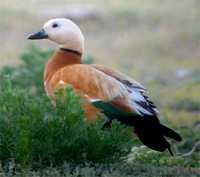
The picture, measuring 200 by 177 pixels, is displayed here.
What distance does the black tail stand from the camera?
3.60 m

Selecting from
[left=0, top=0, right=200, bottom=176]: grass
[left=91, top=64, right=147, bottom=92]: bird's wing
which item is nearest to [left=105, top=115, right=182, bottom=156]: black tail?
[left=0, top=0, right=200, bottom=176]: grass

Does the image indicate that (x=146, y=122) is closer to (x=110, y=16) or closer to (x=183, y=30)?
(x=183, y=30)

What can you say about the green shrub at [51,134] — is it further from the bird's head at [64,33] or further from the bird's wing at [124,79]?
the bird's head at [64,33]

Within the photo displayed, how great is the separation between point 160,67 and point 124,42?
7.01ft

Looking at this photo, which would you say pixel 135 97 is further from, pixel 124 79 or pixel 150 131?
pixel 150 131

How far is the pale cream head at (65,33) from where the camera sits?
15.0 feet

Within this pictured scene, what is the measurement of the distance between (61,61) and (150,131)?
4.63ft

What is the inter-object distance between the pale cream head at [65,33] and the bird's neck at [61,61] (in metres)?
0.08

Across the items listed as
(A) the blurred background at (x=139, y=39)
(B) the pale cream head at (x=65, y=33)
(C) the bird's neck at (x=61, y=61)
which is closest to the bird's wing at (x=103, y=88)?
(C) the bird's neck at (x=61, y=61)

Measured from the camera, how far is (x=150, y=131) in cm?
363

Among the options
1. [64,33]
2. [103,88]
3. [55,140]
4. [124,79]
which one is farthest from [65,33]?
[55,140]

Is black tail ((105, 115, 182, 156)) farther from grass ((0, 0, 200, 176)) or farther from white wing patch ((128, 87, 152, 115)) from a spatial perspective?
grass ((0, 0, 200, 176))

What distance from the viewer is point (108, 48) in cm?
1223

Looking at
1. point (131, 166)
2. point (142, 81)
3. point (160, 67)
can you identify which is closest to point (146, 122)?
point (131, 166)
